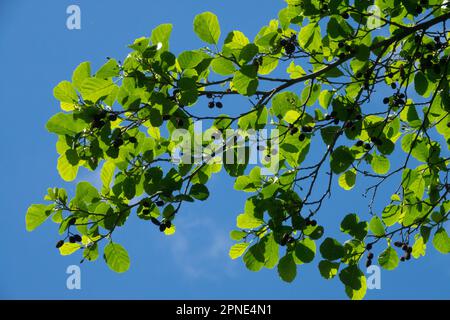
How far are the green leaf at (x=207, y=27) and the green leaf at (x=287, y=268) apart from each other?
1.50 metres

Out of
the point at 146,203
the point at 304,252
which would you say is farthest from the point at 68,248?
the point at 304,252

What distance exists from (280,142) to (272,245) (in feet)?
2.40

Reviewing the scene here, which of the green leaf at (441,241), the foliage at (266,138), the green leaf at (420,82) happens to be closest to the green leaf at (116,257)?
the foliage at (266,138)

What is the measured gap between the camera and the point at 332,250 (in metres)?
3.31

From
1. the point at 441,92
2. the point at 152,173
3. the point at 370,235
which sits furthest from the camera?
the point at 441,92

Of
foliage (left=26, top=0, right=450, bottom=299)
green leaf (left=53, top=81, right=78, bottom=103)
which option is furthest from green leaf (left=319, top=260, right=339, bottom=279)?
green leaf (left=53, top=81, right=78, bottom=103)

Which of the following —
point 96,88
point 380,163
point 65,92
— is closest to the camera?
point 96,88

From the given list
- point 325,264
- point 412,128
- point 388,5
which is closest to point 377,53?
point 388,5

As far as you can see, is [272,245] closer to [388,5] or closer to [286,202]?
[286,202]

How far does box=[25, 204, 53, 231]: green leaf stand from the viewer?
3420mm

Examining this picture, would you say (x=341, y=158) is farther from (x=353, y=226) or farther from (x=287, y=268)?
(x=287, y=268)

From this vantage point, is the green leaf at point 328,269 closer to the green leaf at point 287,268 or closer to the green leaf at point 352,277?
the green leaf at point 352,277

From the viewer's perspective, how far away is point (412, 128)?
A: 4066 millimetres

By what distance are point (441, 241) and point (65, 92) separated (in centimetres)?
291
